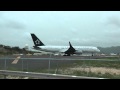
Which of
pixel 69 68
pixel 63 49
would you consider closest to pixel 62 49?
pixel 63 49

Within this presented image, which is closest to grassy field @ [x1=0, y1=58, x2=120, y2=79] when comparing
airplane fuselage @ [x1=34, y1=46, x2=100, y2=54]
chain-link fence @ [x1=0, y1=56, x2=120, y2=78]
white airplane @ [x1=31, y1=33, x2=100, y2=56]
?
chain-link fence @ [x1=0, y1=56, x2=120, y2=78]

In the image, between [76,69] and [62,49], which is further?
[62,49]

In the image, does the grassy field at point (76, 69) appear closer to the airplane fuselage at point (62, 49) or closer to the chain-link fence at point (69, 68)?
the chain-link fence at point (69, 68)

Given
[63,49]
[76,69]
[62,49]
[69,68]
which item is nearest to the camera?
[76,69]

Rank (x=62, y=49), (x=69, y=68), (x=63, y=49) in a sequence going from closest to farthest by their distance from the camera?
(x=69, y=68)
(x=63, y=49)
(x=62, y=49)

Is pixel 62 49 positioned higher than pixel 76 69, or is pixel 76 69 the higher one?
pixel 62 49

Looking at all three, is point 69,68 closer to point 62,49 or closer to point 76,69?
point 76,69

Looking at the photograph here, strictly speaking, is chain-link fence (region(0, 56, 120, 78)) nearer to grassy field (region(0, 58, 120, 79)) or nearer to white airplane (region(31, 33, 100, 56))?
grassy field (region(0, 58, 120, 79))

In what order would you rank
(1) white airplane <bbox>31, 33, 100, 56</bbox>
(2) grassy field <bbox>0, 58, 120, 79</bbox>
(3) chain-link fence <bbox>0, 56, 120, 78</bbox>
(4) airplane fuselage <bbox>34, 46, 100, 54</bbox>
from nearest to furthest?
(2) grassy field <bbox>0, 58, 120, 79</bbox>
(3) chain-link fence <bbox>0, 56, 120, 78</bbox>
(1) white airplane <bbox>31, 33, 100, 56</bbox>
(4) airplane fuselage <bbox>34, 46, 100, 54</bbox>

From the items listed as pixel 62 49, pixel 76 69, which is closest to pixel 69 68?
pixel 76 69

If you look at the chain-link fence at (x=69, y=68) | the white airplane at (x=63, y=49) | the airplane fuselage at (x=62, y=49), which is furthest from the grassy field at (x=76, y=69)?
the airplane fuselage at (x=62, y=49)
